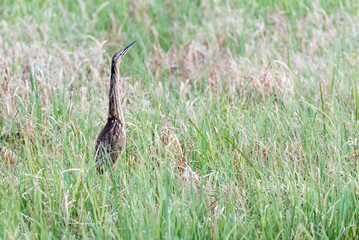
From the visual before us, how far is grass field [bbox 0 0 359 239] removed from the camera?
2934mm

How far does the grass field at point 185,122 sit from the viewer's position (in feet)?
9.62

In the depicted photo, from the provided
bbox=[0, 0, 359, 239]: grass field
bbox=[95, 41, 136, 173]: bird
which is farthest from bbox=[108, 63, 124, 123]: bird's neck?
bbox=[0, 0, 359, 239]: grass field

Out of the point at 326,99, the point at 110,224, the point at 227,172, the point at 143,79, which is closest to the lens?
the point at 110,224

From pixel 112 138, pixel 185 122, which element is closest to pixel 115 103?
pixel 112 138

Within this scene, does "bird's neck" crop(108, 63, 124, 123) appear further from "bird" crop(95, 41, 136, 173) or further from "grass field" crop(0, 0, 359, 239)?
"grass field" crop(0, 0, 359, 239)

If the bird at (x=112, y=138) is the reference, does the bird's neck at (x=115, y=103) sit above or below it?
above

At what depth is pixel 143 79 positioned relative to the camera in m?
5.45

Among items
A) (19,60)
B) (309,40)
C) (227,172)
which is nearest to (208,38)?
(309,40)

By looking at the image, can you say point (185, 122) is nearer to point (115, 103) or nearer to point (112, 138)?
point (115, 103)

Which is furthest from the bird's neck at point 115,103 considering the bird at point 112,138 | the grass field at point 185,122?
the grass field at point 185,122

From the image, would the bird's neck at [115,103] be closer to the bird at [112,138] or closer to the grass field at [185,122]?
the bird at [112,138]

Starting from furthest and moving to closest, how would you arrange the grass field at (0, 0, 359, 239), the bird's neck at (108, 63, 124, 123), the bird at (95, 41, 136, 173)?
1. the bird's neck at (108, 63, 124, 123)
2. the bird at (95, 41, 136, 173)
3. the grass field at (0, 0, 359, 239)

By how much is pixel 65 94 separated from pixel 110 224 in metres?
2.05

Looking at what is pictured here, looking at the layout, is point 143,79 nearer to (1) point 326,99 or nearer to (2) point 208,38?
(2) point 208,38
